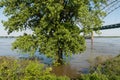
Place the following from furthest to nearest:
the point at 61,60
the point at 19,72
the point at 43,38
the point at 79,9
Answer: the point at 61,60 → the point at 43,38 → the point at 79,9 → the point at 19,72

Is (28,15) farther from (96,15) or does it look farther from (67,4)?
(96,15)

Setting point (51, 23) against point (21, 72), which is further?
point (51, 23)

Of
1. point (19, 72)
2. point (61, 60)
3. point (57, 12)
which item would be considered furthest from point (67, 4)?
point (19, 72)

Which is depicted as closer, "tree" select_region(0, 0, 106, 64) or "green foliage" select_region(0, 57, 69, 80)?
"green foliage" select_region(0, 57, 69, 80)

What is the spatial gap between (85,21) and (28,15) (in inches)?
228

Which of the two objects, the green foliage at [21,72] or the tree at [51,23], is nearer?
the green foliage at [21,72]

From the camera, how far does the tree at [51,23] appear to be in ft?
96.2

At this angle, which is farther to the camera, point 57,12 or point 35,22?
point 35,22

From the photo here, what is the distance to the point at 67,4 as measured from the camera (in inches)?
1171

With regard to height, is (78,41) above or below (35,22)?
below

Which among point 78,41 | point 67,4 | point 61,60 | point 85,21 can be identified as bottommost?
point 61,60

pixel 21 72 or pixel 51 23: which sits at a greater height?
pixel 51 23

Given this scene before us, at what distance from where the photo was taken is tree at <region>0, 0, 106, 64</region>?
29312 millimetres

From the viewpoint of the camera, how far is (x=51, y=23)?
30000 millimetres
